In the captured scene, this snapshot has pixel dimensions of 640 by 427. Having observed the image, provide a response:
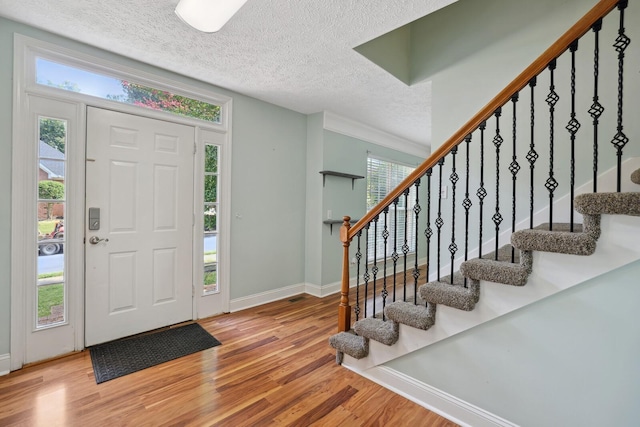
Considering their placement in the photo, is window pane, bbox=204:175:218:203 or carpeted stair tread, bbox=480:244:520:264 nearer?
carpeted stair tread, bbox=480:244:520:264

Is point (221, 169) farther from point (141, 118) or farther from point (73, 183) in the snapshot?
point (73, 183)

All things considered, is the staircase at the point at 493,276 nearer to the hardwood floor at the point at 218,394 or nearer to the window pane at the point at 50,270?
the hardwood floor at the point at 218,394

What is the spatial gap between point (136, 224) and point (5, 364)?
1.28 meters

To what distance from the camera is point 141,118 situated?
2.69m

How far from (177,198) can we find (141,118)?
0.80 metres

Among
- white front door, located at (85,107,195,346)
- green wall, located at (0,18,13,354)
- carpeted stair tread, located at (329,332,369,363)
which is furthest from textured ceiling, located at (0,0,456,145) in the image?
carpeted stair tread, located at (329,332,369,363)

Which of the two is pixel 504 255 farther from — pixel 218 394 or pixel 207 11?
pixel 207 11

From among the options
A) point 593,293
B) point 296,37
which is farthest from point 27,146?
point 593,293

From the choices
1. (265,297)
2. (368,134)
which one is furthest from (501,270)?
(368,134)

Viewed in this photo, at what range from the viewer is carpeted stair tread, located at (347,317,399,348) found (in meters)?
1.94

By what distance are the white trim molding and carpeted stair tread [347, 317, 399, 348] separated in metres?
2.70

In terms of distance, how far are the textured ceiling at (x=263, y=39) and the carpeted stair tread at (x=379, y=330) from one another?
2133 millimetres

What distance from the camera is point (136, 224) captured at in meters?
2.70

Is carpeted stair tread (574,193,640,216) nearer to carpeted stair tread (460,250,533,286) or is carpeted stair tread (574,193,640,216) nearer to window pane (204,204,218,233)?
carpeted stair tread (460,250,533,286)
